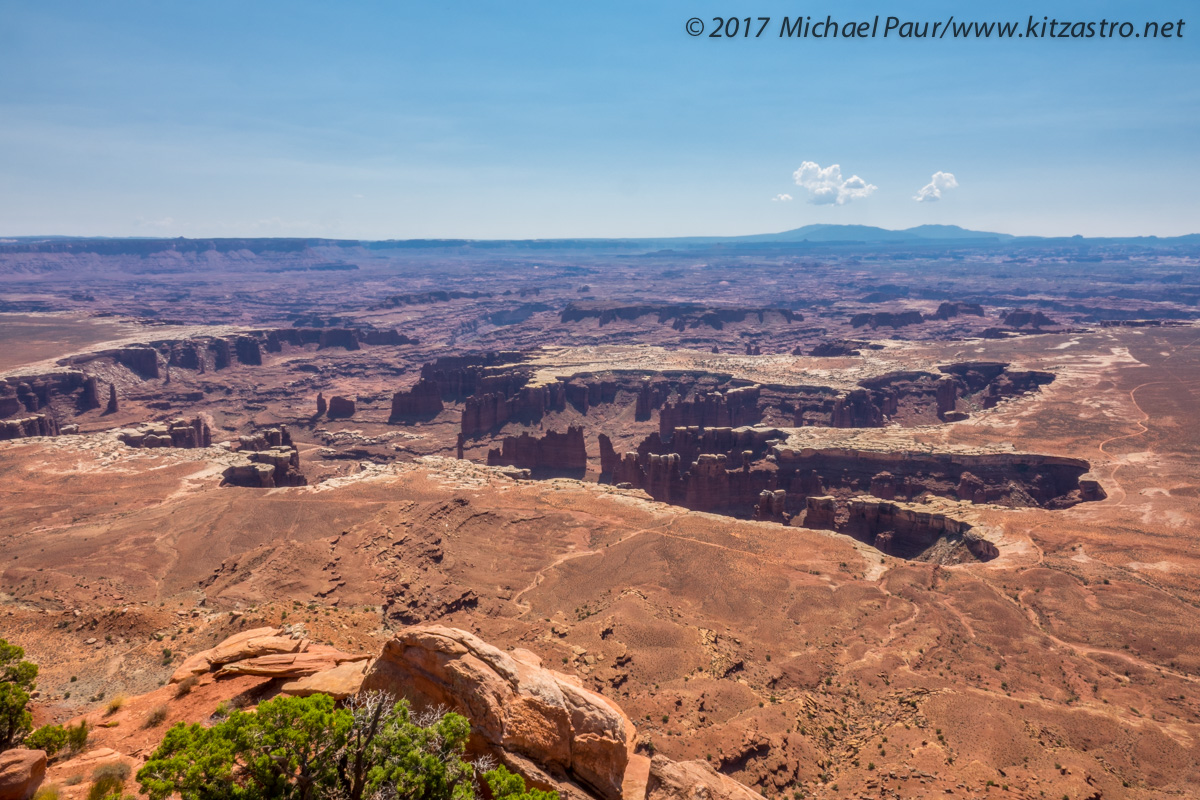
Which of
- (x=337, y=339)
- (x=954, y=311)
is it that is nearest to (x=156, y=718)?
(x=337, y=339)

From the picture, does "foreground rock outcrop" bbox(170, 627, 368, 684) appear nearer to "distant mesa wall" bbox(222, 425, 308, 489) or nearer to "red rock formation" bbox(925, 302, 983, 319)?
"distant mesa wall" bbox(222, 425, 308, 489)

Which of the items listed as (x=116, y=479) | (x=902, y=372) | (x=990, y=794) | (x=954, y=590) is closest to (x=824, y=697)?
(x=990, y=794)

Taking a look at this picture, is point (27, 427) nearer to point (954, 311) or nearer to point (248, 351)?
point (248, 351)

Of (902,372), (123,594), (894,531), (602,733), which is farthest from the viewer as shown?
(902,372)

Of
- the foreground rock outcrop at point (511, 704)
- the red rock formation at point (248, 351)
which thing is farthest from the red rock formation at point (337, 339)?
the foreground rock outcrop at point (511, 704)

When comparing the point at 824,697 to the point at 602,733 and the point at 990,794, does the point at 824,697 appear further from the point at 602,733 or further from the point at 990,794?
the point at 602,733

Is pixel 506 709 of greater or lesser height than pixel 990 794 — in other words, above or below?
above

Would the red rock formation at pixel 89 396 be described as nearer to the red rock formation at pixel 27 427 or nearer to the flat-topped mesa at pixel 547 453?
the red rock formation at pixel 27 427
